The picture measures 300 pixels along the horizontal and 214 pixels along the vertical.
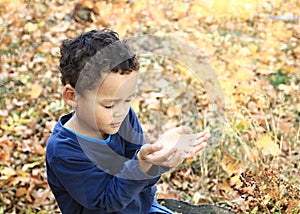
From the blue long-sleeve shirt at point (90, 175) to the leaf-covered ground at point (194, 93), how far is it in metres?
0.74

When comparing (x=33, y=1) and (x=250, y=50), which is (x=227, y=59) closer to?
(x=250, y=50)

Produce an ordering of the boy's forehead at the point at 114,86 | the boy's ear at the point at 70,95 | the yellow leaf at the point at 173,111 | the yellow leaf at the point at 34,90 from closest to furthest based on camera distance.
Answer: the boy's forehead at the point at 114,86, the boy's ear at the point at 70,95, the yellow leaf at the point at 173,111, the yellow leaf at the point at 34,90

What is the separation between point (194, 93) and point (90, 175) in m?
2.41

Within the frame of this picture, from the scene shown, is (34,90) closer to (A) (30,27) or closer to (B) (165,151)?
(A) (30,27)

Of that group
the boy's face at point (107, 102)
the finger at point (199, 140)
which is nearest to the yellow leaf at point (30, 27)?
the boy's face at point (107, 102)

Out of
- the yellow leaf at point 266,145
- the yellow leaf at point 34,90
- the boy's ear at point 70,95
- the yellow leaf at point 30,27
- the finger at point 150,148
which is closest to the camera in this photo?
the finger at point 150,148

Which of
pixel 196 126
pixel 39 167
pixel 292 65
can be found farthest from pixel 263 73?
pixel 39 167

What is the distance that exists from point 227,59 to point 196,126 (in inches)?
58.7

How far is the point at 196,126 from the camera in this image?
10.0 ft

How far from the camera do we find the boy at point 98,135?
1520 mm

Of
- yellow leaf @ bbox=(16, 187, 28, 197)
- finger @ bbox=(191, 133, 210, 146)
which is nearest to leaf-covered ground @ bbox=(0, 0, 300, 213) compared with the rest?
yellow leaf @ bbox=(16, 187, 28, 197)

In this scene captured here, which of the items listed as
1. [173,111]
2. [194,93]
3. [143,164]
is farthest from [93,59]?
[194,93]

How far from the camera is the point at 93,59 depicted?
155 centimetres

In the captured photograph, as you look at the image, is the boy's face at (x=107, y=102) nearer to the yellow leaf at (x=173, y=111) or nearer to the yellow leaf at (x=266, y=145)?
the yellow leaf at (x=266, y=145)
